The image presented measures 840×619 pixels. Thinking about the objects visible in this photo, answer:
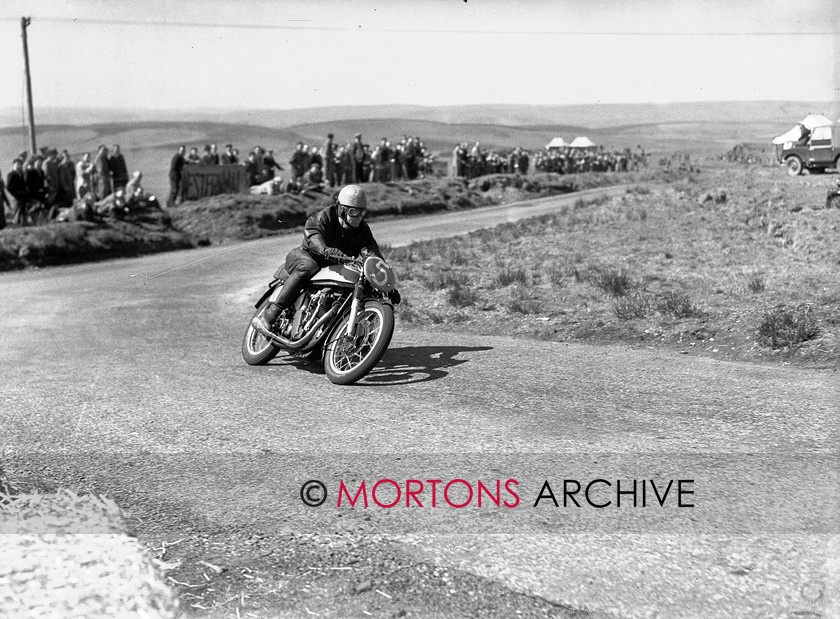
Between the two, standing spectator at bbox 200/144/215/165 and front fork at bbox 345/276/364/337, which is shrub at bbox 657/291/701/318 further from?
standing spectator at bbox 200/144/215/165

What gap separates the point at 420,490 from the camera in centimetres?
539

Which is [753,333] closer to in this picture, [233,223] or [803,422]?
[803,422]

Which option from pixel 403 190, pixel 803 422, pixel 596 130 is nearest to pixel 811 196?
pixel 403 190

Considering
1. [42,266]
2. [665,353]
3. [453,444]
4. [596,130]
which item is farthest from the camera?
[596,130]

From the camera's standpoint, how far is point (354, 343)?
324 inches

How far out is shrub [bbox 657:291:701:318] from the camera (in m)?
10.2

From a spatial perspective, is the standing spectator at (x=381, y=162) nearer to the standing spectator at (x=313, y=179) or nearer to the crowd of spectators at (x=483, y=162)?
the standing spectator at (x=313, y=179)

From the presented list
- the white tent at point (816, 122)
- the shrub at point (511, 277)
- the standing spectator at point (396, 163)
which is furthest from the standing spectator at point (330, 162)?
the white tent at point (816, 122)

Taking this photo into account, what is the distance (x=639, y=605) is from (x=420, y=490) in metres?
1.68

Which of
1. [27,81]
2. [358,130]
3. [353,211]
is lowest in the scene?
[358,130]

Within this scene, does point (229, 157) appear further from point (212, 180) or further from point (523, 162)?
point (523, 162)

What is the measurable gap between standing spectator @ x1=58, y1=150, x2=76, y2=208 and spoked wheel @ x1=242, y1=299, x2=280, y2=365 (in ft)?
55.0

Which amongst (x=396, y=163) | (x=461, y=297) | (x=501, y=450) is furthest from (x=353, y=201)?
(x=396, y=163)

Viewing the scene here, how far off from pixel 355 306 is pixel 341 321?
1.00ft
